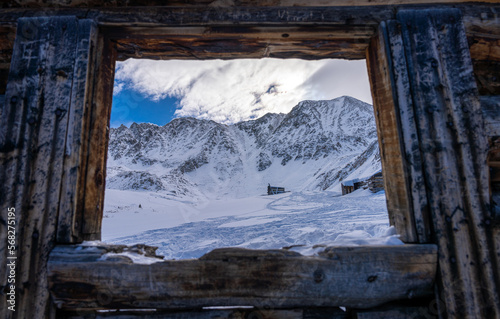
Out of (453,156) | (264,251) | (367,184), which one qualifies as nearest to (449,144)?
(453,156)

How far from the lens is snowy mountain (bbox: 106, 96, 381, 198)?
50469 mm

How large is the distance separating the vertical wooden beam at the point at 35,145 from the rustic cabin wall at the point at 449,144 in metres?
2.42

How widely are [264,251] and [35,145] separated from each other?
173 cm

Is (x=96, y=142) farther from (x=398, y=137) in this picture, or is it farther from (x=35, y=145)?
(x=398, y=137)

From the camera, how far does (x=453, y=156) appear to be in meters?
1.68

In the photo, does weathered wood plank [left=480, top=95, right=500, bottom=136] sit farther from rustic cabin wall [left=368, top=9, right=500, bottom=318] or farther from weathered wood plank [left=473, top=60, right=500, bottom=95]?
weathered wood plank [left=473, top=60, right=500, bottom=95]

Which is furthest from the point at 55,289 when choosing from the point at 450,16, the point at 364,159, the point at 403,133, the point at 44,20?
the point at 364,159

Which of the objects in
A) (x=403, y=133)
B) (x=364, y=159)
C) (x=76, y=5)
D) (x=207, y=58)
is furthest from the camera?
(x=364, y=159)

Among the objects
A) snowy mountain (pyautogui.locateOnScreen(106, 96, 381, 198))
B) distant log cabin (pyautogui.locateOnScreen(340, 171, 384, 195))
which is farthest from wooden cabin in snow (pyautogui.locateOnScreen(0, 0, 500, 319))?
snowy mountain (pyautogui.locateOnScreen(106, 96, 381, 198))

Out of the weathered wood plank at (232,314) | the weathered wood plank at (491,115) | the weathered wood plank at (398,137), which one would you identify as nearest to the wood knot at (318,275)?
the weathered wood plank at (232,314)

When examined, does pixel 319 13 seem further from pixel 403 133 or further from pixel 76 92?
pixel 76 92

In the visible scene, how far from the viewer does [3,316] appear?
150cm

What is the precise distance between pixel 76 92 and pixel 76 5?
80cm

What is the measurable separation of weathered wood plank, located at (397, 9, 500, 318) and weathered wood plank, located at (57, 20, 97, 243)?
94.0 inches
